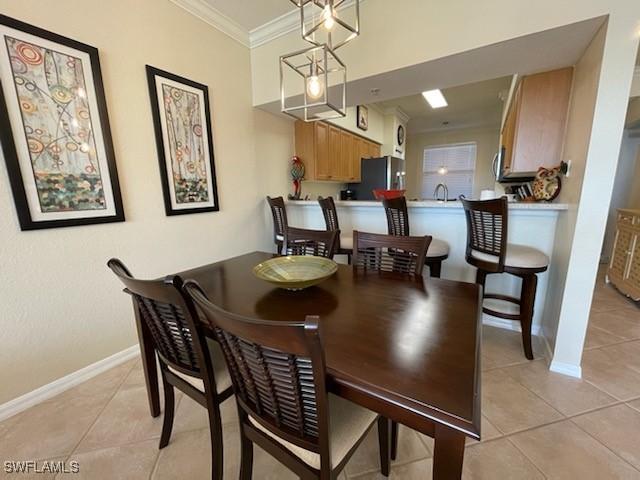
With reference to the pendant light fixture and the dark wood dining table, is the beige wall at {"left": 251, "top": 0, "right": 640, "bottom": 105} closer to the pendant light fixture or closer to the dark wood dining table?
the pendant light fixture

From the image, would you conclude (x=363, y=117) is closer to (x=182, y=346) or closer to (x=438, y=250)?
(x=438, y=250)

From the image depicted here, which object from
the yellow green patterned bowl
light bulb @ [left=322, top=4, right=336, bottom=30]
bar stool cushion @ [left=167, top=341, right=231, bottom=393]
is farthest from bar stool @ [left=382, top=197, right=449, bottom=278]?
bar stool cushion @ [left=167, top=341, right=231, bottom=393]

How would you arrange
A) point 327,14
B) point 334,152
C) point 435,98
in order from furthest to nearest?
point 435,98, point 334,152, point 327,14

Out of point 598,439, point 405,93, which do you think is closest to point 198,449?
point 598,439

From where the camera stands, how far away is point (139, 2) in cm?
188

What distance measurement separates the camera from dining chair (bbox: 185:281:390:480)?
1.90 ft

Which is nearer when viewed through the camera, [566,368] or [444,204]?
[566,368]

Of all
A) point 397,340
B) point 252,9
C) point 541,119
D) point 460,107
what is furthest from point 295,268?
point 460,107

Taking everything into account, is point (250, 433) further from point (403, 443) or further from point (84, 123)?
point (84, 123)

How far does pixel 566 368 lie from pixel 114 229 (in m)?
3.15

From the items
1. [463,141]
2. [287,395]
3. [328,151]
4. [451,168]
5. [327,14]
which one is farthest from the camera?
[451,168]

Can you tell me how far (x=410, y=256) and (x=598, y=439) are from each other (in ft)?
4.00

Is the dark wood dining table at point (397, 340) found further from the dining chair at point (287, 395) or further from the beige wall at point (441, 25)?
the beige wall at point (441, 25)

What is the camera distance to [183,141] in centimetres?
221
